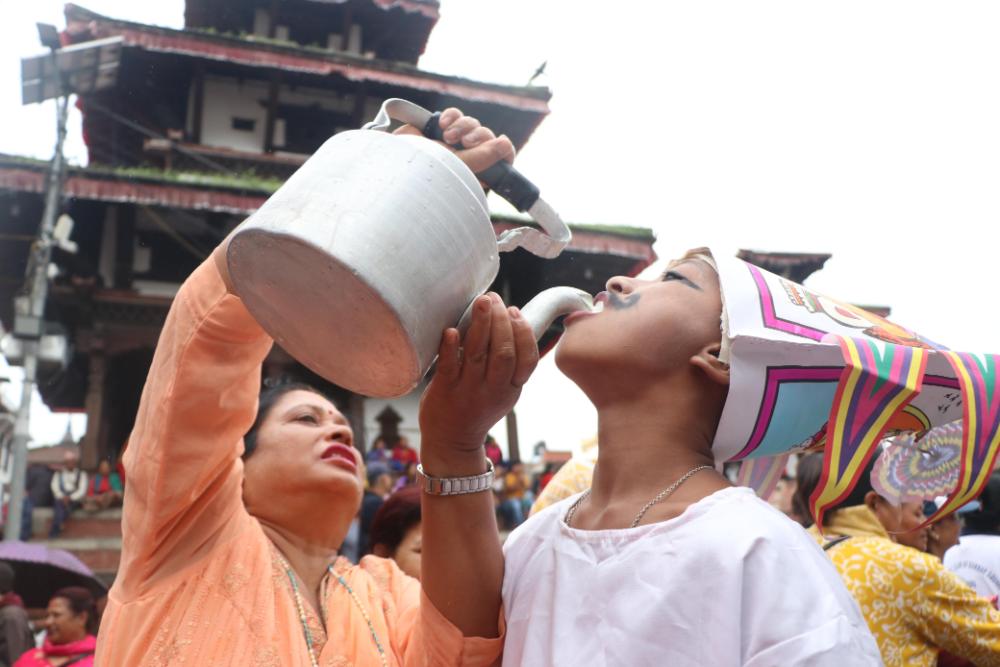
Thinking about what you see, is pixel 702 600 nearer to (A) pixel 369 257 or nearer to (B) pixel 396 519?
(A) pixel 369 257

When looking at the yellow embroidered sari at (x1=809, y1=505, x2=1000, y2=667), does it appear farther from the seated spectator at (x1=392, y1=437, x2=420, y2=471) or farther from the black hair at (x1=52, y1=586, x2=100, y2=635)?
the seated spectator at (x1=392, y1=437, x2=420, y2=471)

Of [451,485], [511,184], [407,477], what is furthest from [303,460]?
[407,477]

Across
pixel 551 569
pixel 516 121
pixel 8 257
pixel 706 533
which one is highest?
pixel 706 533

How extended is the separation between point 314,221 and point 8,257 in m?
13.7

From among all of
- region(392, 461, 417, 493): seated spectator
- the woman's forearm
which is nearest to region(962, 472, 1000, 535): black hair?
the woman's forearm

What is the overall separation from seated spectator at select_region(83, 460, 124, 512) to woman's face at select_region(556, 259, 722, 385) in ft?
32.4

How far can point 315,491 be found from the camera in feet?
6.98

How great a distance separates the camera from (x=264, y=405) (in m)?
2.38

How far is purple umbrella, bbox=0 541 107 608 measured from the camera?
5.64 meters

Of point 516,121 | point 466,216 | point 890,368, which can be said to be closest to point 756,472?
point 890,368

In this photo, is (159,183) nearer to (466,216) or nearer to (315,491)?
(315,491)

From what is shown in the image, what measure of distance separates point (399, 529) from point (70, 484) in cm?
846

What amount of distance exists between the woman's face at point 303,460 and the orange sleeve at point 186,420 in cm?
26

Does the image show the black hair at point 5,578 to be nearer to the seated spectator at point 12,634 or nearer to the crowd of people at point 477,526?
the seated spectator at point 12,634
